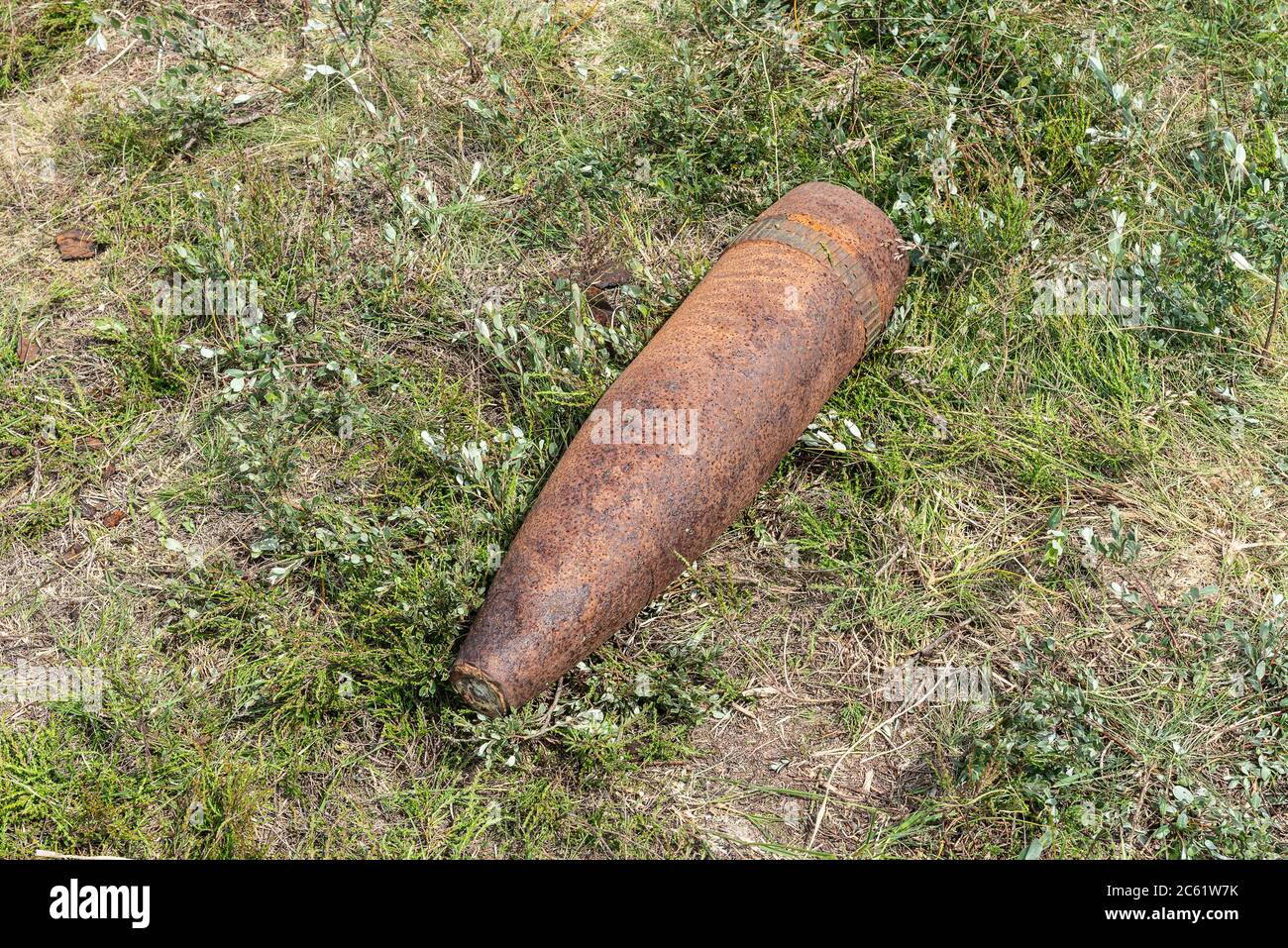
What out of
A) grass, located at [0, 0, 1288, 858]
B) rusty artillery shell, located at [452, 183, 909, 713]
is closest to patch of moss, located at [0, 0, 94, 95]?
grass, located at [0, 0, 1288, 858]

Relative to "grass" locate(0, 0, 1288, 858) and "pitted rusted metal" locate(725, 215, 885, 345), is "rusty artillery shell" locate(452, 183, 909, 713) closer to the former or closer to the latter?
"pitted rusted metal" locate(725, 215, 885, 345)

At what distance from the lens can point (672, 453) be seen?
3.16 meters

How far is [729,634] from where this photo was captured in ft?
11.5

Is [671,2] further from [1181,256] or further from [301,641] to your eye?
[301,641]

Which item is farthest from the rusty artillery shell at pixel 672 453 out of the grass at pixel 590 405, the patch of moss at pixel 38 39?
the patch of moss at pixel 38 39

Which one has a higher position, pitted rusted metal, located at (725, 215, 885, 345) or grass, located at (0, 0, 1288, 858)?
pitted rusted metal, located at (725, 215, 885, 345)

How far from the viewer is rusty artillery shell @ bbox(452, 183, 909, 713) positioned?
3.06 metres

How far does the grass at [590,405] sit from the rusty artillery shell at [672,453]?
0.24 meters

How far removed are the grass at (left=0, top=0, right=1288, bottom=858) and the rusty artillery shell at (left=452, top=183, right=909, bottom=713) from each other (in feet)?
0.79

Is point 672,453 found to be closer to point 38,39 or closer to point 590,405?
point 590,405

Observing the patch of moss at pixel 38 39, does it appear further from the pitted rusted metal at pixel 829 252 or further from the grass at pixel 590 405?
the pitted rusted metal at pixel 829 252

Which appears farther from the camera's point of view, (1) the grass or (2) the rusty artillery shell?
(1) the grass

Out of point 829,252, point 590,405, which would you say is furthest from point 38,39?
point 829,252

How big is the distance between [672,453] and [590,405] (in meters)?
0.67
